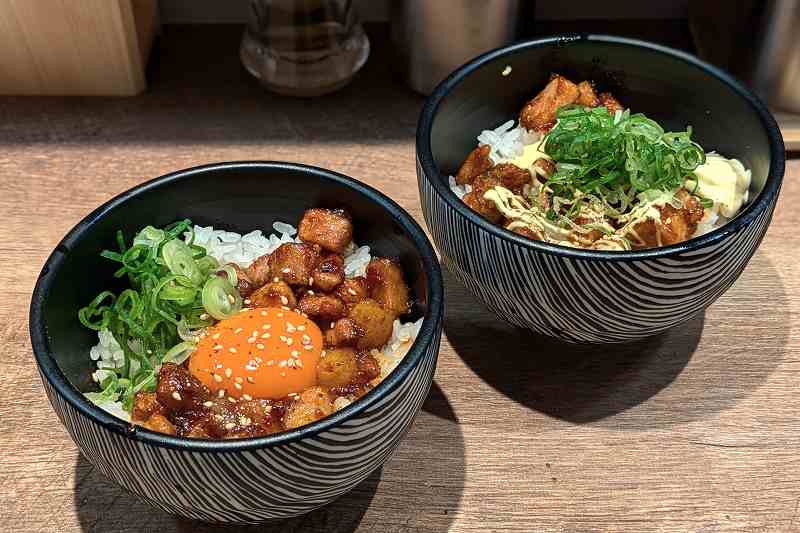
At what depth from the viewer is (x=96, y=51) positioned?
2518 millimetres

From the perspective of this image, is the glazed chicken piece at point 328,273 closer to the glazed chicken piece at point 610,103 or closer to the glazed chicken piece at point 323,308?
the glazed chicken piece at point 323,308

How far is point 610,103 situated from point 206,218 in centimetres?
93

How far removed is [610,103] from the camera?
2064mm

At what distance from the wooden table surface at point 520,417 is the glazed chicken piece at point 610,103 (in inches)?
19.4

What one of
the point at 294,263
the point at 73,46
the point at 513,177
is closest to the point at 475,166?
the point at 513,177

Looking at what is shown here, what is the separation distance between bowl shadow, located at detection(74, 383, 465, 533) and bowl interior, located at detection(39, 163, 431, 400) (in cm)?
22

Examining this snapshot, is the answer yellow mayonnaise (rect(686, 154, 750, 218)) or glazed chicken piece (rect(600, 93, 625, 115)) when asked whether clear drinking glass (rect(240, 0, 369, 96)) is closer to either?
glazed chicken piece (rect(600, 93, 625, 115))

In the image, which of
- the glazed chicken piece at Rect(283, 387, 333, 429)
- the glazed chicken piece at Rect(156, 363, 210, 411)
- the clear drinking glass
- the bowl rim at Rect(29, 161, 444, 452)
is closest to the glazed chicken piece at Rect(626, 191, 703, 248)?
the bowl rim at Rect(29, 161, 444, 452)

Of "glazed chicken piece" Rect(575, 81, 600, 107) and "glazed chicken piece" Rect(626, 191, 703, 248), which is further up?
"glazed chicken piece" Rect(575, 81, 600, 107)

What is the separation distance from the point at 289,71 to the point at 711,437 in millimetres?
1519

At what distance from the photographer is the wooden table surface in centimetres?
165

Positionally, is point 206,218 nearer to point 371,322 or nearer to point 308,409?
point 371,322

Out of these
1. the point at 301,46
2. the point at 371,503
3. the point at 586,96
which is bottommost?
the point at 371,503

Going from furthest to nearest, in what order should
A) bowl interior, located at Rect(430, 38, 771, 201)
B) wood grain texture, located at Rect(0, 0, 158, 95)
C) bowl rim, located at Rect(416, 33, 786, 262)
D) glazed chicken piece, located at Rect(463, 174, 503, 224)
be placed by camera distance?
wood grain texture, located at Rect(0, 0, 158, 95) < bowl interior, located at Rect(430, 38, 771, 201) < glazed chicken piece, located at Rect(463, 174, 503, 224) < bowl rim, located at Rect(416, 33, 786, 262)
